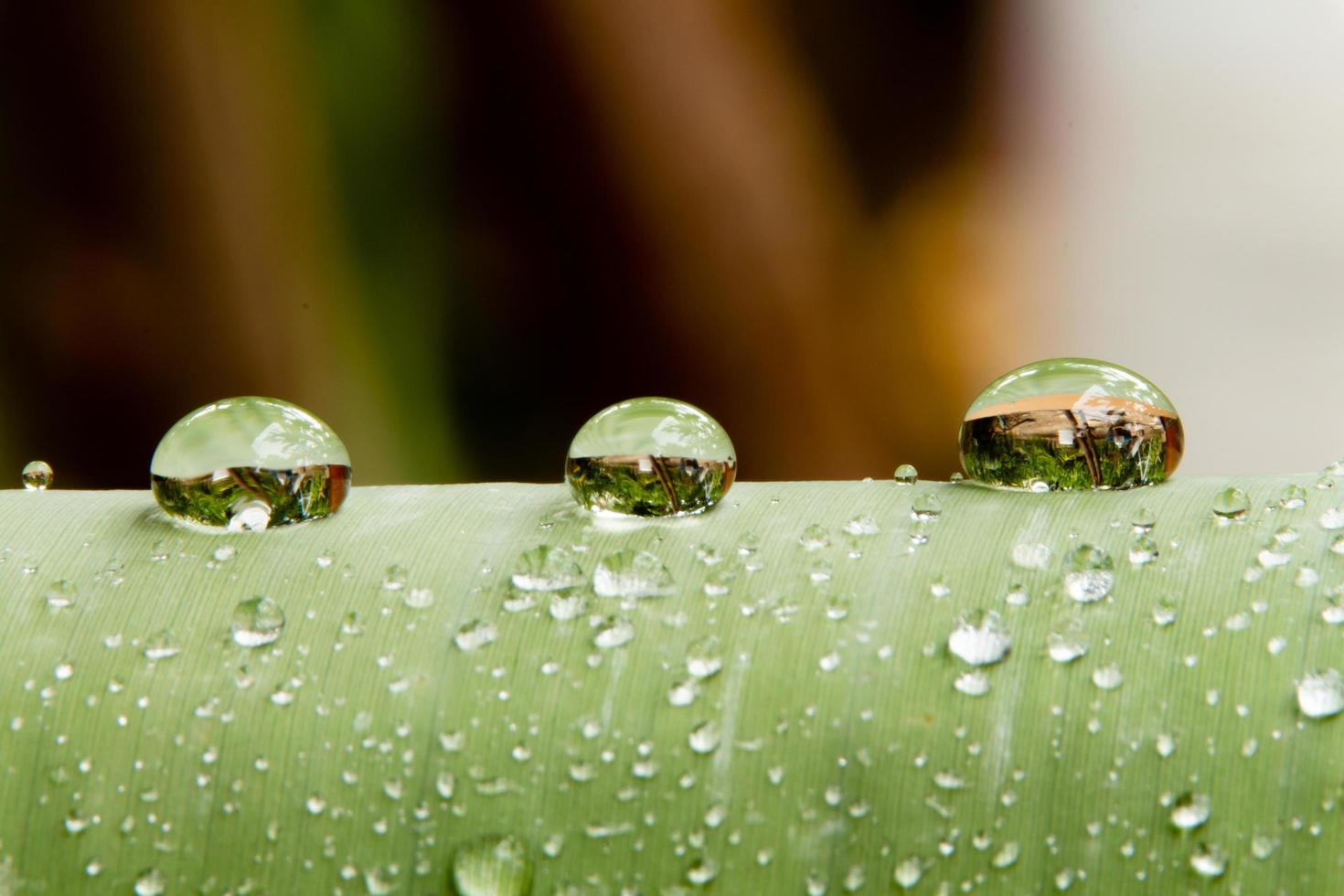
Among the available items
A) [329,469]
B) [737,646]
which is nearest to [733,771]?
[737,646]

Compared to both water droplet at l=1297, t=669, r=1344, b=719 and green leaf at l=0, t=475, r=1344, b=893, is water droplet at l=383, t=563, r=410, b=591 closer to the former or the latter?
green leaf at l=0, t=475, r=1344, b=893

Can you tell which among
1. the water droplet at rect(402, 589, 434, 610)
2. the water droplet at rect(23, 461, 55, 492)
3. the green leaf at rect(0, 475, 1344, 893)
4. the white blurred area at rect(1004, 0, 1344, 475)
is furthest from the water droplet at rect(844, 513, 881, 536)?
the white blurred area at rect(1004, 0, 1344, 475)

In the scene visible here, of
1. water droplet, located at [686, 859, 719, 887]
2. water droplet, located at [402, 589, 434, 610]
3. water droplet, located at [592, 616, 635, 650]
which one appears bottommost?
water droplet, located at [686, 859, 719, 887]

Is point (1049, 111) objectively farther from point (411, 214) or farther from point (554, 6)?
point (411, 214)

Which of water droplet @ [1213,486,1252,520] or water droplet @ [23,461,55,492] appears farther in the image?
water droplet @ [23,461,55,492]

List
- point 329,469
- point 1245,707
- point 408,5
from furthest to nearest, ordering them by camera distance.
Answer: point 408,5, point 329,469, point 1245,707

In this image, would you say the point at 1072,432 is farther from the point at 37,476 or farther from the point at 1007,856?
the point at 37,476
